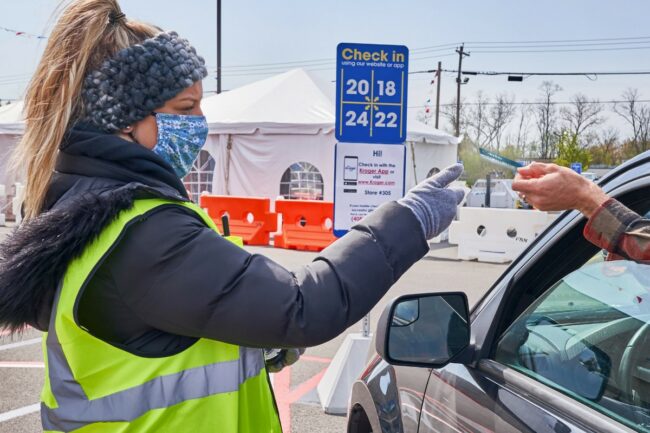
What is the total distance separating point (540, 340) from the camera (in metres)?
1.72

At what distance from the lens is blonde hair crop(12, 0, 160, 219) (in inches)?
55.6

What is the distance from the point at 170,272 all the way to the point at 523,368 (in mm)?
978

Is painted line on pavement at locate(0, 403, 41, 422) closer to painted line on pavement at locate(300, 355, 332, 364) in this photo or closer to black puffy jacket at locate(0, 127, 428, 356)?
painted line on pavement at locate(300, 355, 332, 364)

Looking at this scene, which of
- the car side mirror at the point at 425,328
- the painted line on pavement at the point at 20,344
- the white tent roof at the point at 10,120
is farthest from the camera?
the white tent roof at the point at 10,120

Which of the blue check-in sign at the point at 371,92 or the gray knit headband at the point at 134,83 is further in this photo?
the blue check-in sign at the point at 371,92

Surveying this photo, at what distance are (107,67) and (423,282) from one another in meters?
8.40

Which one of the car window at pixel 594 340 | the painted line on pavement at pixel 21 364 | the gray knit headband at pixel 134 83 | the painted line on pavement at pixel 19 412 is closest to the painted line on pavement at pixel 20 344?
the painted line on pavement at pixel 21 364

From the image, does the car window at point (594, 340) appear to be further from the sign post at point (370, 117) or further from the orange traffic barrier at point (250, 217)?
the orange traffic barrier at point (250, 217)

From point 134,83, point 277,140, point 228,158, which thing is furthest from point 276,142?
point 134,83

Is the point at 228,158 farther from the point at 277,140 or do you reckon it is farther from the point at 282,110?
the point at 282,110

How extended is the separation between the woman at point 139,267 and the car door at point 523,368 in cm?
44

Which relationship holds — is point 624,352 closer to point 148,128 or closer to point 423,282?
point 148,128

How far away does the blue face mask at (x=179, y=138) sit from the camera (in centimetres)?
155

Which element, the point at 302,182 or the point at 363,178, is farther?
the point at 302,182
